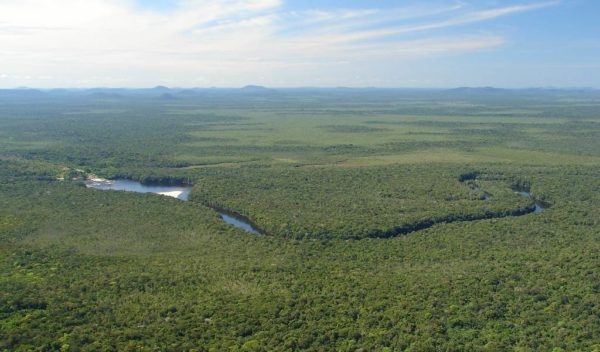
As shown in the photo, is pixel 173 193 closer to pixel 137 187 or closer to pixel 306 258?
pixel 137 187

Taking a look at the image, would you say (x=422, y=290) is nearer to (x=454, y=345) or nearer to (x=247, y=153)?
(x=454, y=345)

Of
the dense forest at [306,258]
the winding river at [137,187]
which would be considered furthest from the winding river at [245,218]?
the dense forest at [306,258]

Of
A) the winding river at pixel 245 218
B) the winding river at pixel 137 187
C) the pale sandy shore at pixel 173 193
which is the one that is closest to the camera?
the winding river at pixel 245 218

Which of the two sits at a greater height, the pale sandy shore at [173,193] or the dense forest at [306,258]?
the dense forest at [306,258]

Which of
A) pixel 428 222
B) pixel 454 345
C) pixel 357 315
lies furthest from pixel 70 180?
pixel 454 345

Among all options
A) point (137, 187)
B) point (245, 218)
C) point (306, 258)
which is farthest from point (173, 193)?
point (306, 258)

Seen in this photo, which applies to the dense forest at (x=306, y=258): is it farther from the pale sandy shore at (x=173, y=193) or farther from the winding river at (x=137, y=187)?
the pale sandy shore at (x=173, y=193)

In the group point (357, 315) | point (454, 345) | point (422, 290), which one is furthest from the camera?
point (422, 290)

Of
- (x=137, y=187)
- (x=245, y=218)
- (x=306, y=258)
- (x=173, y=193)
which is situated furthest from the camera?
(x=137, y=187)
